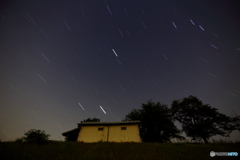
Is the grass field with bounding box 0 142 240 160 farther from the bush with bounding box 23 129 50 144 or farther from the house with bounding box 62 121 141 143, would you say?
the house with bounding box 62 121 141 143

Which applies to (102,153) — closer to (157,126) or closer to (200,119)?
(157,126)

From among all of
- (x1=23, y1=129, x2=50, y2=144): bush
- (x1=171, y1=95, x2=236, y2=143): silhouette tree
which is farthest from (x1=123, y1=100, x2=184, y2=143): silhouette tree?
(x1=23, y1=129, x2=50, y2=144): bush

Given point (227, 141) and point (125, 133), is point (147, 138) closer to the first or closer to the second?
point (125, 133)

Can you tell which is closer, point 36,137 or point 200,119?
point 36,137

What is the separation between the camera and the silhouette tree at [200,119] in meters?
24.0

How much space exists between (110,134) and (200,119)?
77.9 feet

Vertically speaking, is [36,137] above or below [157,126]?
below

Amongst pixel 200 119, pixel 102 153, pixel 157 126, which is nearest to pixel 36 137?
pixel 102 153

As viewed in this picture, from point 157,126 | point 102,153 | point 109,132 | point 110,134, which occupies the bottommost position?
point 102,153

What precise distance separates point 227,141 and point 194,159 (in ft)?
39.7

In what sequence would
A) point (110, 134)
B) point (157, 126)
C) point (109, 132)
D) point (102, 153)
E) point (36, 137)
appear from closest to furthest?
point (102, 153) → point (36, 137) → point (110, 134) → point (109, 132) → point (157, 126)

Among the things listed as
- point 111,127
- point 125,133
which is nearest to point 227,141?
point 125,133

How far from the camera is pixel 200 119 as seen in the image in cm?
2667

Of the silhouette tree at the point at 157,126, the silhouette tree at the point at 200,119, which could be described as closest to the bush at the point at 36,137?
the silhouette tree at the point at 157,126
